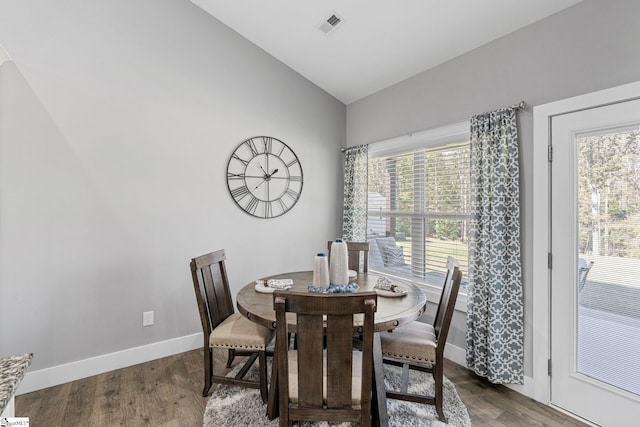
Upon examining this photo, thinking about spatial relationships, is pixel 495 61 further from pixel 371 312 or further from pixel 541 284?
pixel 371 312

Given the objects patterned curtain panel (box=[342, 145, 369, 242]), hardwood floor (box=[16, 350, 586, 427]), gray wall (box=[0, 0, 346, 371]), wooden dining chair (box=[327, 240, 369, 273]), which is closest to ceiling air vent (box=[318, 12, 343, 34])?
gray wall (box=[0, 0, 346, 371])

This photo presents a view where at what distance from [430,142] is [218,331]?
2524 mm

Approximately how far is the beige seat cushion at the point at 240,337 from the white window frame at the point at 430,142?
167 cm

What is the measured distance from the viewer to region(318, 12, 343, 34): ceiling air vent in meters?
2.67

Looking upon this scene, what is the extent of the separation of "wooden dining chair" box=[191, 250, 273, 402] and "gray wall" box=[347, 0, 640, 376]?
174 cm

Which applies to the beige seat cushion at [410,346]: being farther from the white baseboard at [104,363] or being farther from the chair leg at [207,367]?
the white baseboard at [104,363]

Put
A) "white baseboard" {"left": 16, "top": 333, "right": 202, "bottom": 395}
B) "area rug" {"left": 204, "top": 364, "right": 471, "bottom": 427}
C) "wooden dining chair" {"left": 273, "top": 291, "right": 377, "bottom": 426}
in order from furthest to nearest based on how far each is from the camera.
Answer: "white baseboard" {"left": 16, "top": 333, "right": 202, "bottom": 395} < "area rug" {"left": 204, "top": 364, "right": 471, "bottom": 427} < "wooden dining chair" {"left": 273, "top": 291, "right": 377, "bottom": 426}

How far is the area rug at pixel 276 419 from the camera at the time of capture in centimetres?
196

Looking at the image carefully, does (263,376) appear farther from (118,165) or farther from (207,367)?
(118,165)

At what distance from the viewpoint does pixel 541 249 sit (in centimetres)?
219

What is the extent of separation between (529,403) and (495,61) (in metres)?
2.56

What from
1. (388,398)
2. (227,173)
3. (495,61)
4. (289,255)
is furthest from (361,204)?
(388,398)

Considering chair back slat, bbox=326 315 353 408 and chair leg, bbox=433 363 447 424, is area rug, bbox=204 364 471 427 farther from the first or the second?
chair back slat, bbox=326 315 353 408

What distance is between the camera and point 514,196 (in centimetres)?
231
